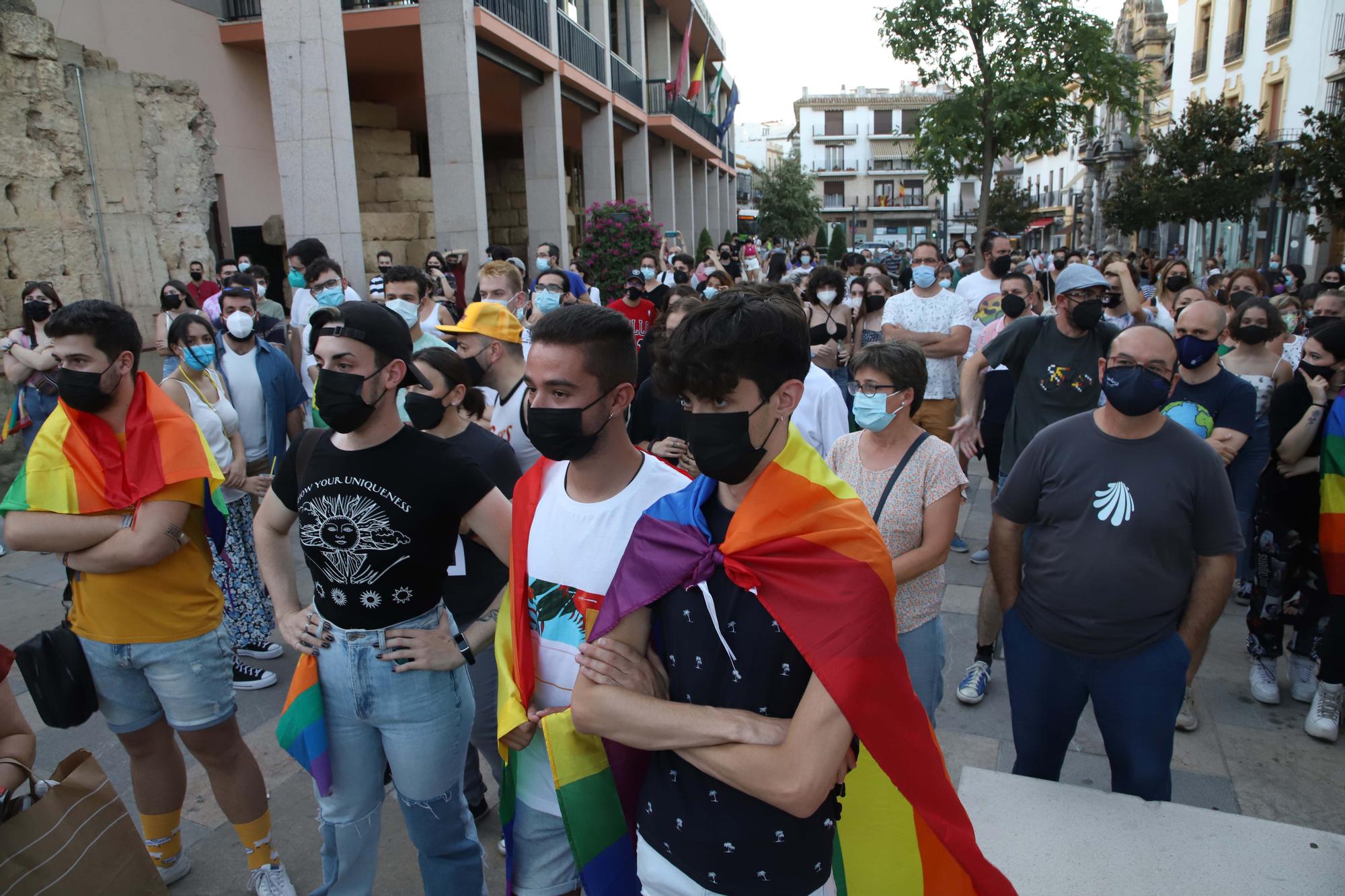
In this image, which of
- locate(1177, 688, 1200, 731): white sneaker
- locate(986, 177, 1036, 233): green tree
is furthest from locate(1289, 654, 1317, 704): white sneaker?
locate(986, 177, 1036, 233): green tree

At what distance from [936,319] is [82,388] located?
546 cm

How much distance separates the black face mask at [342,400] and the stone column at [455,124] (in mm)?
9464

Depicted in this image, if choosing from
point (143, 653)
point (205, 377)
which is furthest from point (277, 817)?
point (205, 377)

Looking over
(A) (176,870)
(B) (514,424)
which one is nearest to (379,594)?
(B) (514,424)

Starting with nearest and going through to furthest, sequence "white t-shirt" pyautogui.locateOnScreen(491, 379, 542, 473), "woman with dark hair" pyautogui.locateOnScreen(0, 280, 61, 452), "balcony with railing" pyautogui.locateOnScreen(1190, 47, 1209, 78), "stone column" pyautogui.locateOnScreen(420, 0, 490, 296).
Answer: "white t-shirt" pyautogui.locateOnScreen(491, 379, 542, 473)
"woman with dark hair" pyautogui.locateOnScreen(0, 280, 61, 452)
"stone column" pyautogui.locateOnScreen(420, 0, 490, 296)
"balcony with railing" pyautogui.locateOnScreen(1190, 47, 1209, 78)

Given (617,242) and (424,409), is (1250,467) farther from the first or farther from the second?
(617,242)

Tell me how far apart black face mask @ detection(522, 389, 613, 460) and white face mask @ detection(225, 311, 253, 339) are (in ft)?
12.5

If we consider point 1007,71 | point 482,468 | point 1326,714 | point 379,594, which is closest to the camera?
point 379,594

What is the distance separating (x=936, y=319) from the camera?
257 inches

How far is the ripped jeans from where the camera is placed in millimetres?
2484

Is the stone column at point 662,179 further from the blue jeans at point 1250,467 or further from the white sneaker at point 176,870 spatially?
the white sneaker at point 176,870

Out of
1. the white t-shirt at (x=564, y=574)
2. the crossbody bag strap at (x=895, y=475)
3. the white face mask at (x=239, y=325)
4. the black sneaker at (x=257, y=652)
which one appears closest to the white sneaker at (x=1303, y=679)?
the crossbody bag strap at (x=895, y=475)

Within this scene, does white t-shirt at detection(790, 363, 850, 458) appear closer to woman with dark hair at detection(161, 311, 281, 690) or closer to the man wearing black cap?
the man wearing black cap

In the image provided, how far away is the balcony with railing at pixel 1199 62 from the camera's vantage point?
30578 mm
